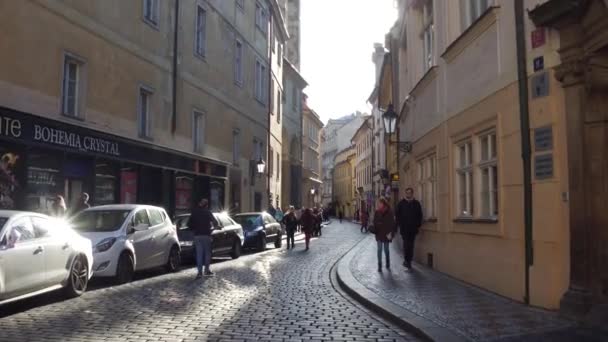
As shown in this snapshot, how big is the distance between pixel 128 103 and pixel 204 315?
1225 centimetres

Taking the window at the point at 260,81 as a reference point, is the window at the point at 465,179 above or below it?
below

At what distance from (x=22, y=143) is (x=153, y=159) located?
708 cm

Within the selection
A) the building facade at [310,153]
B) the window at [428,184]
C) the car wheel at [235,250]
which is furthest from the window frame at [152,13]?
the building facade at [310,153]

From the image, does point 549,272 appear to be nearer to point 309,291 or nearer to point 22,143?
point 309,291

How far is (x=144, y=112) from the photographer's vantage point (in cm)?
2161

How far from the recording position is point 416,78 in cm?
1825

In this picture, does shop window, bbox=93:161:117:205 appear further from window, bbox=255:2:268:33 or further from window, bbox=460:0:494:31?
window, bbox=255:2:268:33

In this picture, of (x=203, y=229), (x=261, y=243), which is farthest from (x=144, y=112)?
(x=203, y=229)

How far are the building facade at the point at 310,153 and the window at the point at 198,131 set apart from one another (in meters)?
32.7

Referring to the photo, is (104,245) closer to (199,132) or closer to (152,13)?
(152,13)

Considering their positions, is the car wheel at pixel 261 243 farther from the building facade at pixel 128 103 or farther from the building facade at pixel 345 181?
the building facade at pixel 345 181

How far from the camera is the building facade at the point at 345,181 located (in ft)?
314

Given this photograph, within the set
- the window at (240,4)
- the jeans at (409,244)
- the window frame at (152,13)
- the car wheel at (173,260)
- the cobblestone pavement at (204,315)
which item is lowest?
the cobblestone pavement at (204,315)

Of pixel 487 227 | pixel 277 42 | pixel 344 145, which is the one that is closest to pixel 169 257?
pixel 487 227
